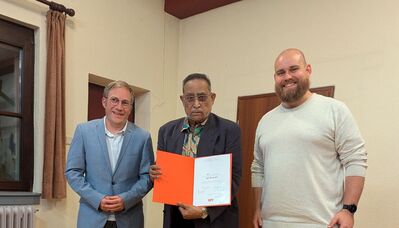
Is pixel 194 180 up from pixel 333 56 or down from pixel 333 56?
down

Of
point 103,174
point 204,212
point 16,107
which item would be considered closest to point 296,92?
point 204,212

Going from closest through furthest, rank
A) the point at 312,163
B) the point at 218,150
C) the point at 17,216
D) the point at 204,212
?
the point at 312,163, the point at 204,212, the point at 218,150, the point at 17,216

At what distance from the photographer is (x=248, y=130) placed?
3.87m

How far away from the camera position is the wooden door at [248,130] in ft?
12.2

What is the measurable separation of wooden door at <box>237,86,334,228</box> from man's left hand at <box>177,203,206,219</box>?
1891 mm

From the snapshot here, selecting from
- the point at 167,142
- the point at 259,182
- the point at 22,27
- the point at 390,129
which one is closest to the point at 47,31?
the point at 22,27

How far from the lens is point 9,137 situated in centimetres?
304

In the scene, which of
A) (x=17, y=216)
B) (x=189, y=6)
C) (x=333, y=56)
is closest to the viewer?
(x=17, y=216)

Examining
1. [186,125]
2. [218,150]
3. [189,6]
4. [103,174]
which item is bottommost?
[103,174]

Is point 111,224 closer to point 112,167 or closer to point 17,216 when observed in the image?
point 112,167

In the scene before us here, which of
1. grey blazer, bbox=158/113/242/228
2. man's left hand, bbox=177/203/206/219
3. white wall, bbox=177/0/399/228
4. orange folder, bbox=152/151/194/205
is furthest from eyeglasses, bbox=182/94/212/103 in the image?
white wall, bbox=177/0/399/228

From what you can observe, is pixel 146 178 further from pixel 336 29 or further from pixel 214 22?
pixel 214 22

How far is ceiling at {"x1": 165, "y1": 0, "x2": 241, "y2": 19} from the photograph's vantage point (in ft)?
13.8

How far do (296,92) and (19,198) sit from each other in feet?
6.90
